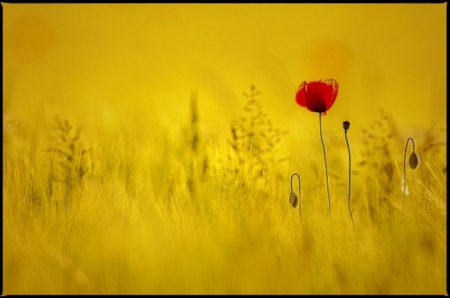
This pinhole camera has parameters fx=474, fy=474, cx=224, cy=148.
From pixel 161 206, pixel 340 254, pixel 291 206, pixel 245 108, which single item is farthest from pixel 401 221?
pixel 161 206

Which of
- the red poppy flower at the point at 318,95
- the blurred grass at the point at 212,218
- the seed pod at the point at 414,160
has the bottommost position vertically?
the blurred grass at the point at 212,218

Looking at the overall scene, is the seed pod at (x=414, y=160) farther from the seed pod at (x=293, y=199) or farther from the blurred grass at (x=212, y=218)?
the seed pod at (x=293, y=199)

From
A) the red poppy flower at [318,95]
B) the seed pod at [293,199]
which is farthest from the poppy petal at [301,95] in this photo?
the seed pod at [293,199]

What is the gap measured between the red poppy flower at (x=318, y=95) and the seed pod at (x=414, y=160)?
0.25 m

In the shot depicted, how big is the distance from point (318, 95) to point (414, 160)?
30 centimetres

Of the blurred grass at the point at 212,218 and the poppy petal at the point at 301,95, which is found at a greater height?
the poppy petal at the point at 301,95

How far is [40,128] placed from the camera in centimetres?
128

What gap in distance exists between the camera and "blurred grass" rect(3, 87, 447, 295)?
1.22 metres

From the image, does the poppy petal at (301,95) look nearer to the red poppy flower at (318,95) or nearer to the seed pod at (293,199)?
the red poppy flower at (318,95)

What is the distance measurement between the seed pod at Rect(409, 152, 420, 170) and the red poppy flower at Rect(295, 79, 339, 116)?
0.81 feet

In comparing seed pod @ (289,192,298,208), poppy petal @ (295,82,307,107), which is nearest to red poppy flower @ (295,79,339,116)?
poppy petal @ (295,82,307,107)

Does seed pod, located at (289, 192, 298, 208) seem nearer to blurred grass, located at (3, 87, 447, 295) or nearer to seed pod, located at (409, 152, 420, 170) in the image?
blurred grass, located at (3, 87, 447, 295)

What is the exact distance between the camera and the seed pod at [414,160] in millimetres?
1228

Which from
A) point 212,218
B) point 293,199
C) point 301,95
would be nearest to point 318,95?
point 301,95
